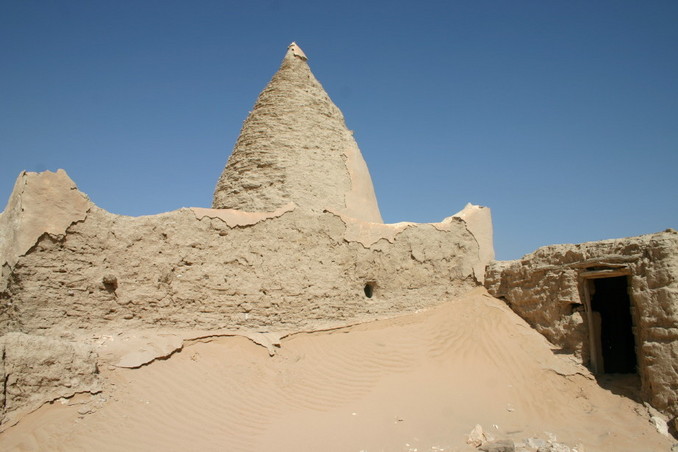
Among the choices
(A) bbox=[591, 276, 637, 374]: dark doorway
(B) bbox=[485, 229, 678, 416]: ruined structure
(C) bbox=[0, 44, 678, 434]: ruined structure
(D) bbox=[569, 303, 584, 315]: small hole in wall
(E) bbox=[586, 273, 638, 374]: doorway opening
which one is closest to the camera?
(C) bbox=[0, 44, 678, 434]: ruined structure

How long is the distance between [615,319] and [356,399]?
5.93 metres

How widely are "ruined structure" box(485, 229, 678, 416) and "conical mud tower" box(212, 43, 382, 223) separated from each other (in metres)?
3.52

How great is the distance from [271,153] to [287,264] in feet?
8.51

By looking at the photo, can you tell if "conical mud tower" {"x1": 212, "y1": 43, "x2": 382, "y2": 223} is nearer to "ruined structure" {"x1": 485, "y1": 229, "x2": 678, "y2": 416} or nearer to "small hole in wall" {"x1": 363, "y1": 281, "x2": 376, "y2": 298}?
"small hole in wall" {"x1": 363, "y1": 281, "x2": 376, "y2": 298}

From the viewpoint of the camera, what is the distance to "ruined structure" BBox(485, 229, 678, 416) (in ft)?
24.0

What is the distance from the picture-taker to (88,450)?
5.49 meters

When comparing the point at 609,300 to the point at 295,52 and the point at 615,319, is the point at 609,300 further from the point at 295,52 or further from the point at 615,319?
the point at 295,52

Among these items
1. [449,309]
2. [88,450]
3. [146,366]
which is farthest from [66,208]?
[449,309]

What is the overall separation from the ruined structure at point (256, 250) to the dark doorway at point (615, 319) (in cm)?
233

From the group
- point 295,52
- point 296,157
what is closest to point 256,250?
point 296,157

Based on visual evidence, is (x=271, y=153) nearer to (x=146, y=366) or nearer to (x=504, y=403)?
(x=146, y=366)

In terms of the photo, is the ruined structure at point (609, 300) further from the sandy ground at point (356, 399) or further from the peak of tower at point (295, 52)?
the peak of tower at point (295, 52)

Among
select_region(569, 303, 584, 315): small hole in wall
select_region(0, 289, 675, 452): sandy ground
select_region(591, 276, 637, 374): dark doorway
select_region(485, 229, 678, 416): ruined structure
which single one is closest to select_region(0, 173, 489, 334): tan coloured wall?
select_region(0, 289, 675, 452): sandy ground

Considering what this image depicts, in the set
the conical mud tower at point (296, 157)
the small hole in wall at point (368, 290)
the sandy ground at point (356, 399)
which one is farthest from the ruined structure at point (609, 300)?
the conical mud tower at point (296, 157)
